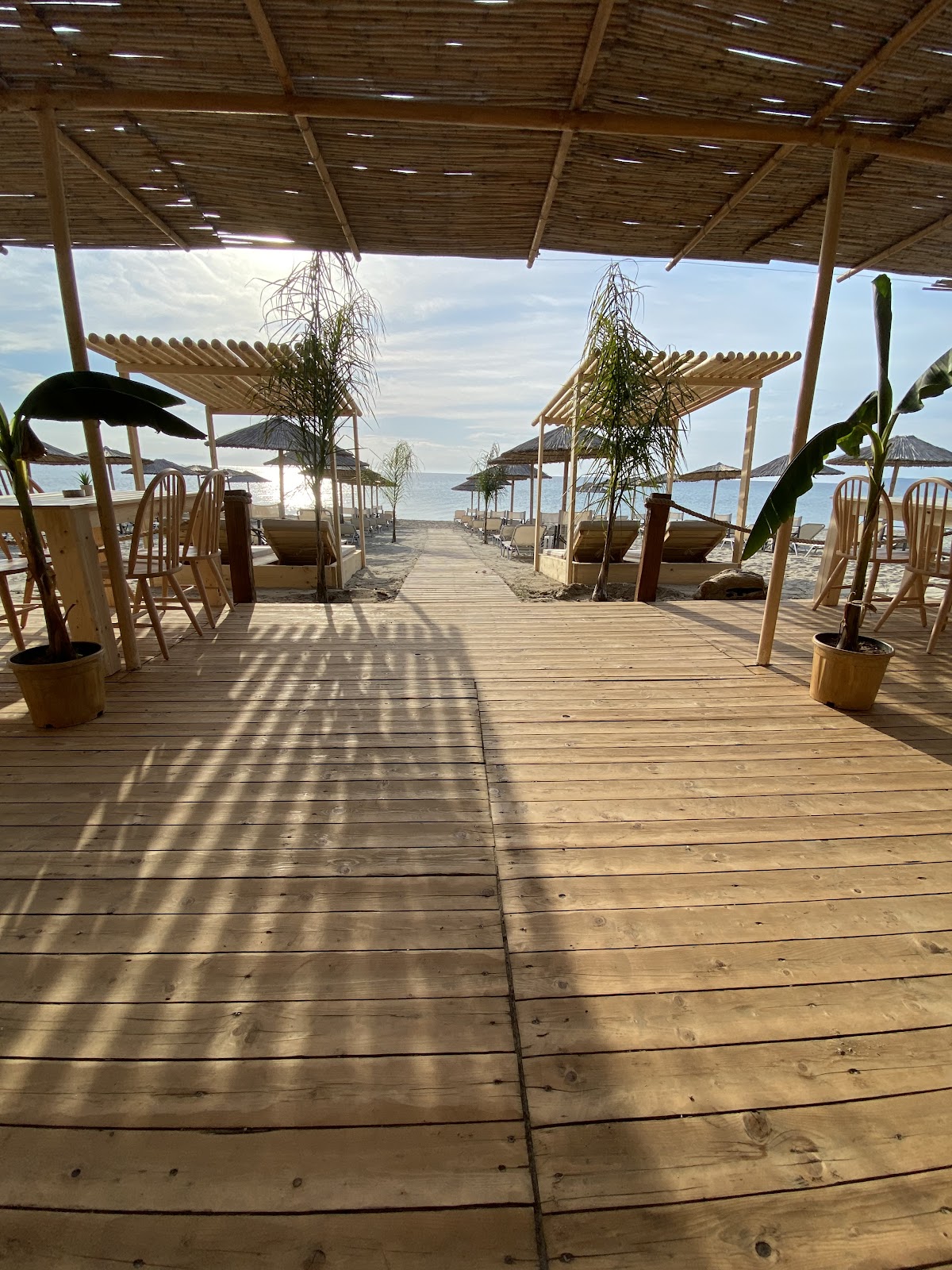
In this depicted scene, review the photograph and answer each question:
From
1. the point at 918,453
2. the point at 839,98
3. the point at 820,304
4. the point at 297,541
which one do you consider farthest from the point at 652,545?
the point at 918,453

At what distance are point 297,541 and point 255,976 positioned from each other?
6455mm

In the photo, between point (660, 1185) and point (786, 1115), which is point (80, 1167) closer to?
point (660, 1185)

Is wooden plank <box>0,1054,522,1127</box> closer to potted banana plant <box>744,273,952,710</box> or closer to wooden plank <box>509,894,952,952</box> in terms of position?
wooden plank <box>509,894,952,952</box>

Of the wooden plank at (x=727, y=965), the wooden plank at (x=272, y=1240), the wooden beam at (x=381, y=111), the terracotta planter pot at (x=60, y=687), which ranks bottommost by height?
the wooden plank at (x=272, y=1240)

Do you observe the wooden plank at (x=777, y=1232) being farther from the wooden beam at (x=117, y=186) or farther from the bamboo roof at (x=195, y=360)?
the bamboo roof at (x=195, y=360)

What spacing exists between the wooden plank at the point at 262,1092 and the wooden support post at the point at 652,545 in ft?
14.4

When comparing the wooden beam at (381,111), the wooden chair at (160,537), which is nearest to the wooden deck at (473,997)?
the wooden chair at (160,537)

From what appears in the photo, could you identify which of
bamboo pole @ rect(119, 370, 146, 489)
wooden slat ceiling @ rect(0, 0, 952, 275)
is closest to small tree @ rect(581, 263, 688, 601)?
wooden slat ceiling @ rect(0, 0, 952, 275)

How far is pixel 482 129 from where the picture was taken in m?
2.81

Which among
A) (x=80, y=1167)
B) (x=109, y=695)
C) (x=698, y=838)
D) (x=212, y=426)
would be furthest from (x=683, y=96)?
(x=212, y=426)

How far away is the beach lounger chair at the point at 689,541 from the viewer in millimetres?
7789

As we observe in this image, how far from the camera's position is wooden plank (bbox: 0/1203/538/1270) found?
0.78 meters

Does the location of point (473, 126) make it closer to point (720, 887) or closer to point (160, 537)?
point (160, 537)

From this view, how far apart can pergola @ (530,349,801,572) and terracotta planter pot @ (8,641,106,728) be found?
5.24m
